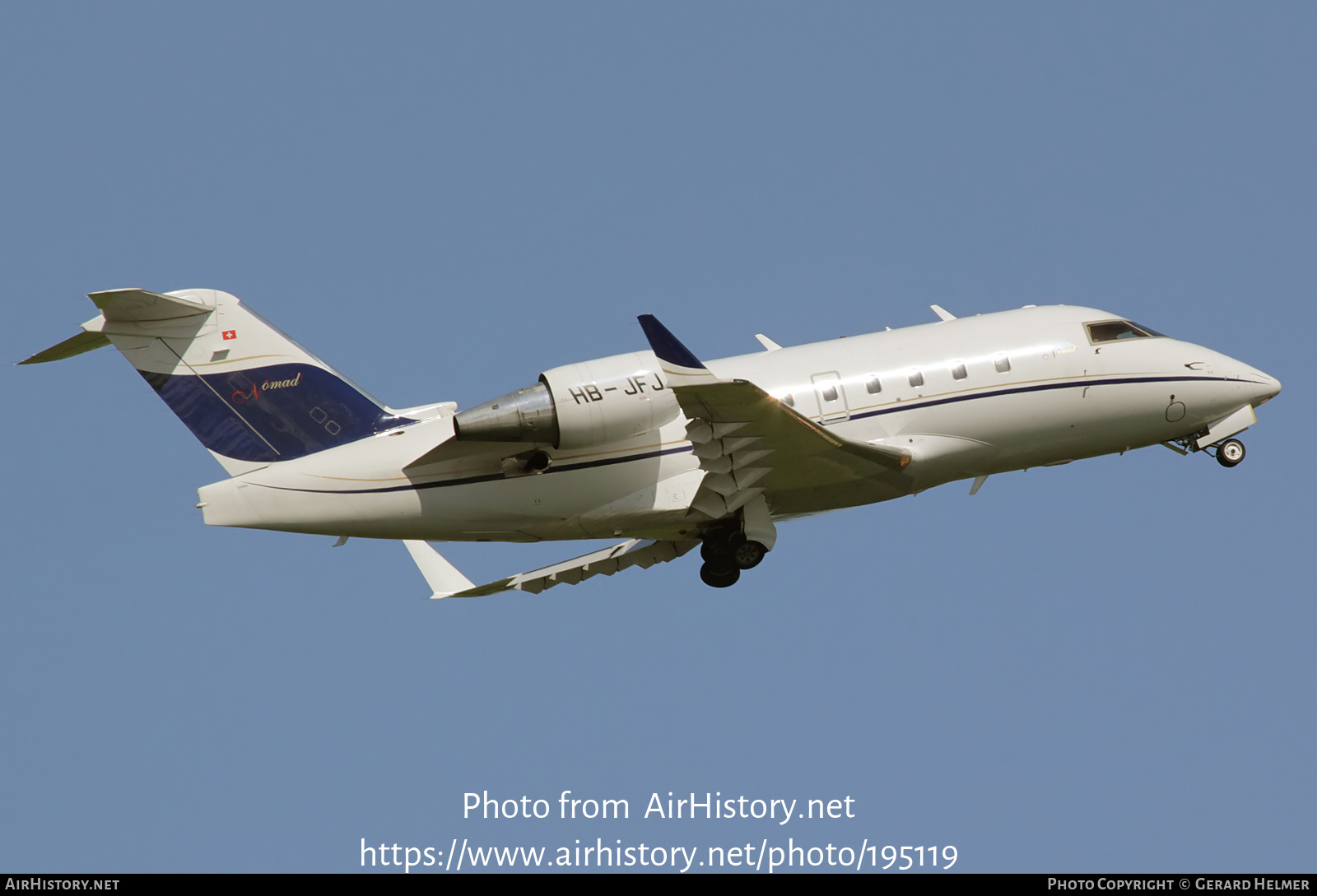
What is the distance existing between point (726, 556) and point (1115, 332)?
706cm

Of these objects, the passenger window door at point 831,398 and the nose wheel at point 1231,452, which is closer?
the passenger window door at point 831,398

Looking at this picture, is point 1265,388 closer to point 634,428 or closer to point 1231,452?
point 1231,452

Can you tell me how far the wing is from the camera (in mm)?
21062

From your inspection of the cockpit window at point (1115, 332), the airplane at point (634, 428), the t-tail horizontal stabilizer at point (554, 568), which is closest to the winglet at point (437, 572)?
the t-tail horizontal stabilizer at point (554, 568)

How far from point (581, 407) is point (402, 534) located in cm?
329

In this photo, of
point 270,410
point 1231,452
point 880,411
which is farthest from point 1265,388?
point 270,410

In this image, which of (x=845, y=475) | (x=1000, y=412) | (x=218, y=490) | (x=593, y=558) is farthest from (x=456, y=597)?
(x=1000, y=412)

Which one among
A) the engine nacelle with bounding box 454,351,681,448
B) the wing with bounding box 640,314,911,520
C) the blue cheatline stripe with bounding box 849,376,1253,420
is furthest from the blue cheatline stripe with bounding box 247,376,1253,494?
the wing with bounding box 640,314,911,520

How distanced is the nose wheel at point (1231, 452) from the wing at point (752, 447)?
567 centimetres

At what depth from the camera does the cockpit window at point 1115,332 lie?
2552 cm

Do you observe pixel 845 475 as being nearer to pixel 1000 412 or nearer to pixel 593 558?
pixel 1000 412

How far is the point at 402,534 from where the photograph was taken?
930 inches

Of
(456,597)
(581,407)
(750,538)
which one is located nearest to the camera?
(581,407)

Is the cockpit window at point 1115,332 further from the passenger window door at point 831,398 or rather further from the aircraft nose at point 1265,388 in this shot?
the passenger window door at point 831,398
